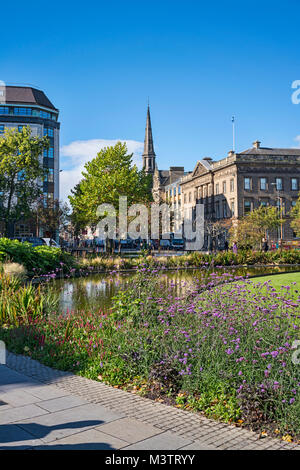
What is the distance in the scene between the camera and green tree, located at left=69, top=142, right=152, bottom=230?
163 feet

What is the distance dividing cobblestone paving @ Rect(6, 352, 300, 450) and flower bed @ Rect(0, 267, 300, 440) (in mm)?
207

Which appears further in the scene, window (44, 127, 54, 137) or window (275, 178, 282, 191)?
window (44, 127, 54, 137)

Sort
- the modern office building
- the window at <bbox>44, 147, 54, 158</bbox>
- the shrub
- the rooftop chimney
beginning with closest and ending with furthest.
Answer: the shrub → the modern office building → the window at <bbox>44, 147, 54, 158</bbox> → the rooftop chimney

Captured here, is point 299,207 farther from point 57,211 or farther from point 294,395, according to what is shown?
point 294,395

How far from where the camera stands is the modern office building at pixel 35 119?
7025 centimetres

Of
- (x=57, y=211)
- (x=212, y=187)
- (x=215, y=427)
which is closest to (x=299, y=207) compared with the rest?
(x=212, y=187)

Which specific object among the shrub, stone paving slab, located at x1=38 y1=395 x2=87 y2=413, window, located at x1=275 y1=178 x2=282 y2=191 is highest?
window, located at x1=275 y1=178 x2=282 y2=191

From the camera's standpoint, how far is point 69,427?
15.1 feet

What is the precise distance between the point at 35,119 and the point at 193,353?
229ft

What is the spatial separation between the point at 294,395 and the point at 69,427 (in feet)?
7.61

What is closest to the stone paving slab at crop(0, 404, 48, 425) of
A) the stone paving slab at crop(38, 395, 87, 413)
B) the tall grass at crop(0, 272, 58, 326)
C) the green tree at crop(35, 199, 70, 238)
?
the stone paving slab at crop(38, 395, 87, 413)

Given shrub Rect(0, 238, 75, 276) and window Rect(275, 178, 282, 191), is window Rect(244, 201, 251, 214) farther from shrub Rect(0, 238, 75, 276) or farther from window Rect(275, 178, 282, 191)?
shrub Rect(0, 238, 75, 276)

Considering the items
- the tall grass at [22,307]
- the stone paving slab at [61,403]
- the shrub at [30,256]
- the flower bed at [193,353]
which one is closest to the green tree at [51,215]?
the shrub at [30,256]

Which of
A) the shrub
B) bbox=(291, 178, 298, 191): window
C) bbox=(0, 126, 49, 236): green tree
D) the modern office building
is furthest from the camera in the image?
the modern office building
